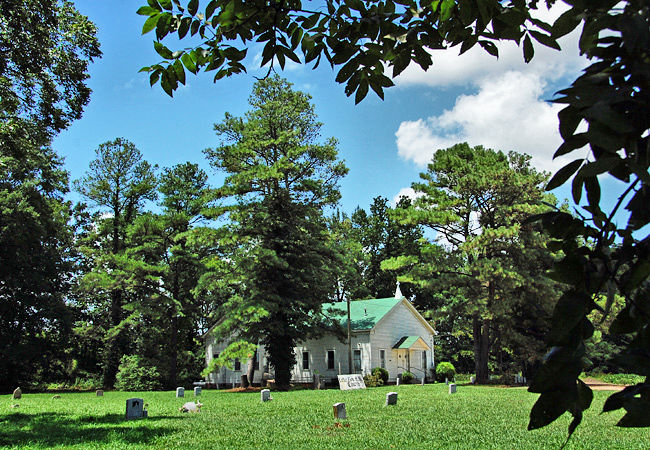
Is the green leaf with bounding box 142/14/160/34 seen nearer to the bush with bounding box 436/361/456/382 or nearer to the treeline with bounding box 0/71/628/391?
the treeline with bounding box 0/71/628/391

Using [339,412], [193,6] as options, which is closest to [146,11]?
[193,6]

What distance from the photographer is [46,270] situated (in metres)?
37.3

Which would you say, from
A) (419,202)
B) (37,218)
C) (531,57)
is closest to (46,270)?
(37,218)

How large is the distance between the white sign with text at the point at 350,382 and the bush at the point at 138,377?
14.9 metres

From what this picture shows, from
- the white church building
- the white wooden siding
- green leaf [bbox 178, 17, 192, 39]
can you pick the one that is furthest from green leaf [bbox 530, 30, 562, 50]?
the white wooden siding

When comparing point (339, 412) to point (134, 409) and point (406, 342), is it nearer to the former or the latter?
point (134, 409)

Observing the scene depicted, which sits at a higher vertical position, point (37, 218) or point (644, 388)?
point (37, 218)

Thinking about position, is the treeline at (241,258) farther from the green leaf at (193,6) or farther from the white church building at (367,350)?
the green leaf at (193,6)

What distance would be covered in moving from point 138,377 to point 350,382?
1609 centimetres

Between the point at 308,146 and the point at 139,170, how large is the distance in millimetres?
18244

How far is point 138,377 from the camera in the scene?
3516 cm

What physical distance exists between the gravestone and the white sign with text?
15616 millimetres

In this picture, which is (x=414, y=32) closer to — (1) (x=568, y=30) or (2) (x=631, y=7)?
(1) (x=568, y=30)

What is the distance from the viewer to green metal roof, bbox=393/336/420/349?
38.8m
